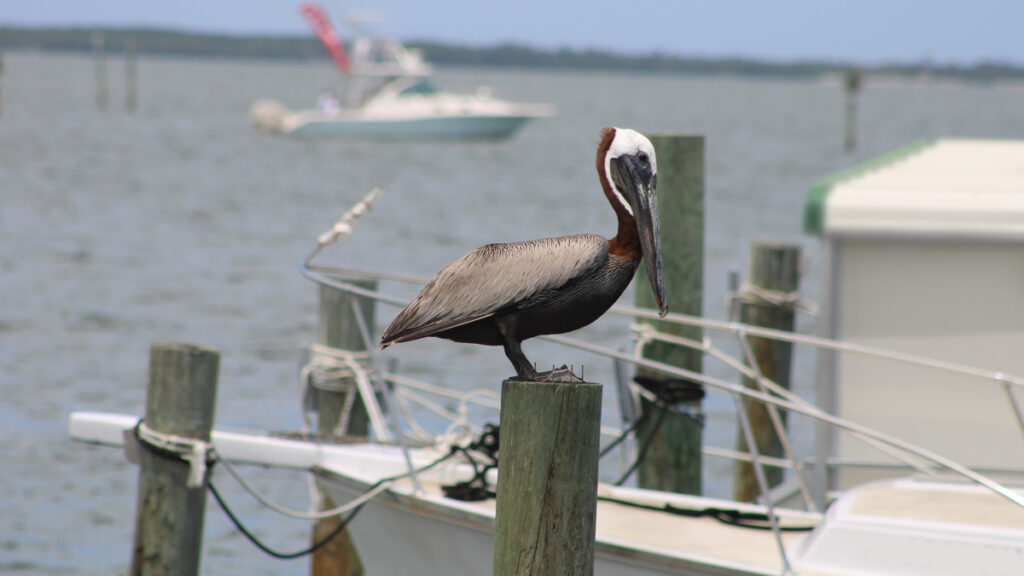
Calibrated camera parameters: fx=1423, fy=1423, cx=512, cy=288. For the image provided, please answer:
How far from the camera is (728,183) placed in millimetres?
A: 40812

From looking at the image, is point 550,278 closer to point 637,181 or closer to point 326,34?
point 637,181

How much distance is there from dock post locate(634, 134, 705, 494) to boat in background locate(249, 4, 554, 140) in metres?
47.7

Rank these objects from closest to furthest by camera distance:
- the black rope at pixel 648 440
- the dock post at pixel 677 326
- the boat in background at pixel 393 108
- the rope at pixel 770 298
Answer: the dock post at pixel 677 326
the black rope at pixel 648 440
the rope at pixel 770 298
the boat in background at pixel 393 108

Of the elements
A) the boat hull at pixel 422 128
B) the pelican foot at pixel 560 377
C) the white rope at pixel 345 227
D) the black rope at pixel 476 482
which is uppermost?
the boat hull at pixel 422 128

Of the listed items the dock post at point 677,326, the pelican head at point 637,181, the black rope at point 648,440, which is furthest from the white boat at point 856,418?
the pelican head at point 637,181

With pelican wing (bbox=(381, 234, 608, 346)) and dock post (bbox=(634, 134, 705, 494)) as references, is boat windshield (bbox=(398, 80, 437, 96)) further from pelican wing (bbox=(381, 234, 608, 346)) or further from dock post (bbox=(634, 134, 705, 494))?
pelican wing (bbox=(381, 234, 608, 346))

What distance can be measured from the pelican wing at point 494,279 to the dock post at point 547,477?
0.75 ft

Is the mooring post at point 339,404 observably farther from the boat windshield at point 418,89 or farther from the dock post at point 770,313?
the boat windshield at point 418,89

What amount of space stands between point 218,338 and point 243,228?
11749 mm

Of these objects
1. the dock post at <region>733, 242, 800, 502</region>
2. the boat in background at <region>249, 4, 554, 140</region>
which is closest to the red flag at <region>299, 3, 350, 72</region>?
the boat in background at <region>249, 4, 554, 140</region>

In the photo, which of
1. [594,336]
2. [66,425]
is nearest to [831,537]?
[66,425]

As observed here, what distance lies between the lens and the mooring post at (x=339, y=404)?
7.63 m

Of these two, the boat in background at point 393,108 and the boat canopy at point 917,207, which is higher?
the boat in background at point 393,108

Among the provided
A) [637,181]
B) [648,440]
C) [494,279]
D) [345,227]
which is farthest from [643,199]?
[648,440]
